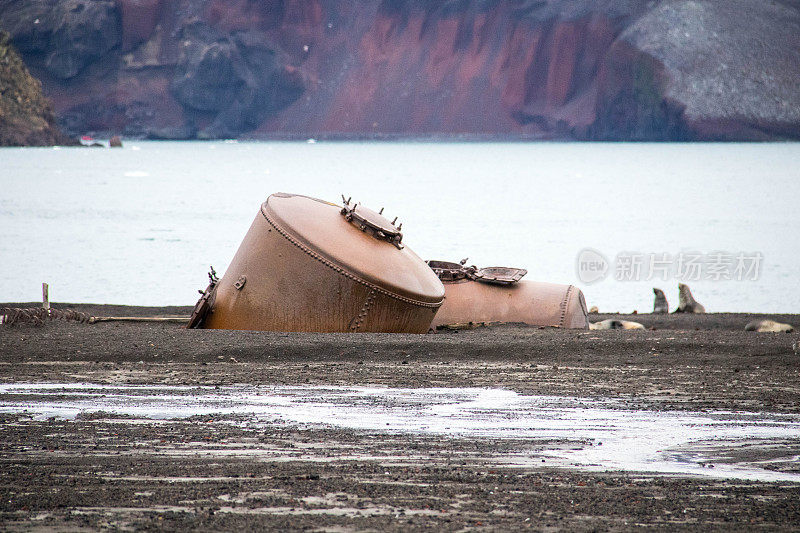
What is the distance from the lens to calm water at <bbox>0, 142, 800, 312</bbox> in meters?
25.6

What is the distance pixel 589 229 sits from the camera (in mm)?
43312

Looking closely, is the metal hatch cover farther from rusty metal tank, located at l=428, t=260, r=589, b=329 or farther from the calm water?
the calm water

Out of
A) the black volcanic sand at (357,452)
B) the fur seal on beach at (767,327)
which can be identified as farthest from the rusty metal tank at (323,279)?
the fur seal on beach at (767,327)

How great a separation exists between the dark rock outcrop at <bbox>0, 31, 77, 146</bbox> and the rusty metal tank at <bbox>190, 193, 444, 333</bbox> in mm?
136434

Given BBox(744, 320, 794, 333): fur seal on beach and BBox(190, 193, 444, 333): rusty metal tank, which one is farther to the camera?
BBox(744, 320, 794, 333): fur seal on beach

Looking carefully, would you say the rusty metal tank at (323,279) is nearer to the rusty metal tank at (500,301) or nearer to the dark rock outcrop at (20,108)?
the rusty metal tank at (500,301)

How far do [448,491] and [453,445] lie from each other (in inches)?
40.0

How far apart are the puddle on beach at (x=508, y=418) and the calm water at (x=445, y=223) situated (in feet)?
45.1

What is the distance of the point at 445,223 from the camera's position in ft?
147

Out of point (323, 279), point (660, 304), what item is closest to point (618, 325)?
point (660, 304)

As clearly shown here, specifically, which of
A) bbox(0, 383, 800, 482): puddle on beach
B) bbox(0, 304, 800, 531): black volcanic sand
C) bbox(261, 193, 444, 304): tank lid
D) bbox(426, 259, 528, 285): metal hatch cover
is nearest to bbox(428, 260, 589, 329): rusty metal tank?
bbox(426, 259, 528, 285): metal hatch cover

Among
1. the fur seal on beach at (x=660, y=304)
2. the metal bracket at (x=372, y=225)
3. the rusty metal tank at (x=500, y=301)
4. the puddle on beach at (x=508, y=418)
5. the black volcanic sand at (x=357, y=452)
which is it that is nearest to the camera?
the black volcanic sand at (x=357, y=452)

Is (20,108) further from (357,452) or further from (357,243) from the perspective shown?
(357,452)

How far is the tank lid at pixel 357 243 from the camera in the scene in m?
10.4
